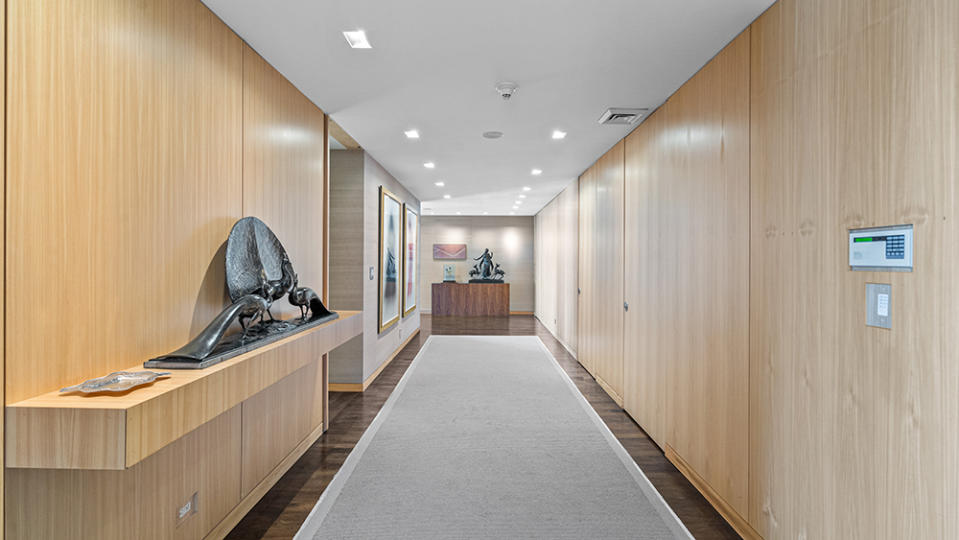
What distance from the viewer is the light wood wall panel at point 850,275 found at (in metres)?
1.32

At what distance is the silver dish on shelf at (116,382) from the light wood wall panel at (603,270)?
374cm

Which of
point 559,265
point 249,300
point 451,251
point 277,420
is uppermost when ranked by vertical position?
point 451,251

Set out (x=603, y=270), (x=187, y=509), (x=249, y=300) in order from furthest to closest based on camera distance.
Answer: (x=603, y=270) → (x=249, y=300) → (x=187, y=509)

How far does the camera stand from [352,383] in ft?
15.8

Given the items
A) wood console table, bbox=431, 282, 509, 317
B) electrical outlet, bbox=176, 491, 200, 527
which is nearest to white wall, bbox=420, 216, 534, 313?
wood console table, bbox=431, 282, 509, 317

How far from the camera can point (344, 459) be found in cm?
315

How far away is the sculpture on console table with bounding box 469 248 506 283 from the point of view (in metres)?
11.2

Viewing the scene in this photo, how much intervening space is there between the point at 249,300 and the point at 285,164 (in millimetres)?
1181

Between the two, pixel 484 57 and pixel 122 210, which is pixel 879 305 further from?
pixel 122 210

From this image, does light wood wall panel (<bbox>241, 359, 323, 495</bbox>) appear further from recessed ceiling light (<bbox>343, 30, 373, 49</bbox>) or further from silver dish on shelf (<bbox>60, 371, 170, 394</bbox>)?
recessed ceiling light (<bbox>343, 30, 373, 49</bbox>)

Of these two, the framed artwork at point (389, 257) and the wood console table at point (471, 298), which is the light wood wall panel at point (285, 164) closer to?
the framed artwork at point (389, 257)

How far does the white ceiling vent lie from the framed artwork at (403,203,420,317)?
4.01m

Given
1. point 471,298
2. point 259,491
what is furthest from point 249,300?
point 471,298

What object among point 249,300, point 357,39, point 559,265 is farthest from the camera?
point 559,265
